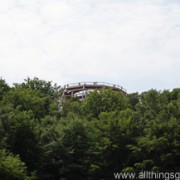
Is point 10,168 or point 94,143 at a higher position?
point 94,143

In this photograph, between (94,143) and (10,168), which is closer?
(10,168)

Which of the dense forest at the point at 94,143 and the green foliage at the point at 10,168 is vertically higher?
the dense forest at the point at 94,143

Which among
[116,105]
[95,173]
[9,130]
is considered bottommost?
[95,173]

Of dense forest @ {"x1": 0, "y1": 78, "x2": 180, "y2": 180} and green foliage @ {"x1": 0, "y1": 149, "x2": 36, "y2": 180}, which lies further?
dense forest @ {"x1": 0, "y1": 78, "x2": 180, "y2": 180}

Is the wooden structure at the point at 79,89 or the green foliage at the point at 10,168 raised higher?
the wooden structure at the point at 79,89

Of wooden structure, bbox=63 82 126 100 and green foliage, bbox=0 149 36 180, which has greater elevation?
wooden structure, bbox=63 82 126 100

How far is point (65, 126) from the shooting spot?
38.0 metres

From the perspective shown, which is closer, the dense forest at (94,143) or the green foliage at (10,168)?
the green foliage at (10,168)

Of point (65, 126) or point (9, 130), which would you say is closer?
point (9, 130)

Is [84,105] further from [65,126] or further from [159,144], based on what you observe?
[159,144]

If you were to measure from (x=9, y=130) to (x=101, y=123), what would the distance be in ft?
27.7

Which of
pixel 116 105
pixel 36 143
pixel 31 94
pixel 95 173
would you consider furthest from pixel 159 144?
pixel 31 94

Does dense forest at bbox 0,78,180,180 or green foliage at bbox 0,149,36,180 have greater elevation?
dense forest at bbox 0,78,180,180

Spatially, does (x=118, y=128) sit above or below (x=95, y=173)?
above
